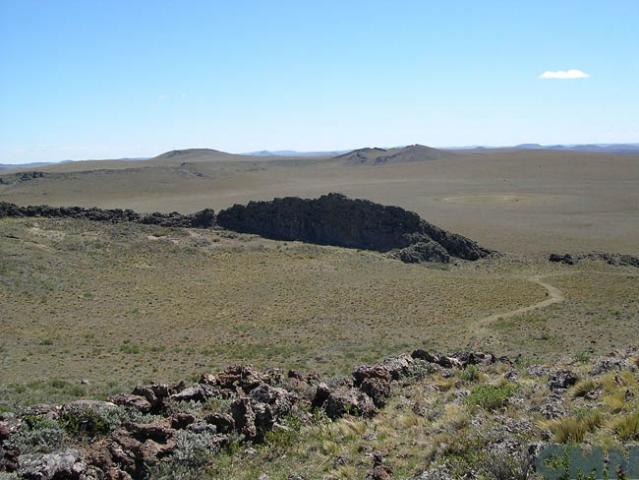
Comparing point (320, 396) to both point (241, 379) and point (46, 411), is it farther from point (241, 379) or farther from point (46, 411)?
point (46, 411)

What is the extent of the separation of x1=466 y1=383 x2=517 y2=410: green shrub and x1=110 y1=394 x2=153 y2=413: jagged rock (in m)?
5.47

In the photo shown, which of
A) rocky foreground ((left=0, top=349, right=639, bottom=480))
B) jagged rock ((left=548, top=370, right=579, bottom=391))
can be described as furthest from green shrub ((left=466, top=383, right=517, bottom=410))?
jagged rock ((left=548, top=370, right=579, bottom=391))

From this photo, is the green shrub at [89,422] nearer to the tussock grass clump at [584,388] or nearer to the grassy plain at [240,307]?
the grassy plain at [240,307]

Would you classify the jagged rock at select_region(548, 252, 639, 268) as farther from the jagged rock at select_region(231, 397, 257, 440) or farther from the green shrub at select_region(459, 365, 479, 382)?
the jagged rock at select_region(231, 397, 257, 440)

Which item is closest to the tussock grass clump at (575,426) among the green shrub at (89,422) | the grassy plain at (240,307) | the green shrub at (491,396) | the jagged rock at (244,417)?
the green shrub at (491,396)

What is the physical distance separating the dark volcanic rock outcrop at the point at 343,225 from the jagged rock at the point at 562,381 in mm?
34510

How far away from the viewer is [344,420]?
9.38 meters

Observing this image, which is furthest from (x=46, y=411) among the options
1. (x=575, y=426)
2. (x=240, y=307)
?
(x=240, y=307)

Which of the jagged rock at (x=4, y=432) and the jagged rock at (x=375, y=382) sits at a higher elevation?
the jagged rock at (x=4, y=432)

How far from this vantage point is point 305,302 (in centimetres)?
2822

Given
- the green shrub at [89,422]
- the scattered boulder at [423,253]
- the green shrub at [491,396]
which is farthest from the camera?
the scattered boulder at [423,253]

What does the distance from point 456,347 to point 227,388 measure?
10.8m

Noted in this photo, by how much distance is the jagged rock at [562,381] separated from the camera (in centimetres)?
977


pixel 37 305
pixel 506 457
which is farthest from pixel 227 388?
pixel 37 305
